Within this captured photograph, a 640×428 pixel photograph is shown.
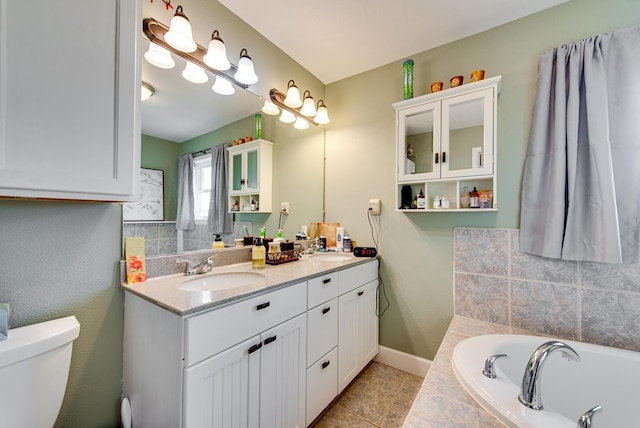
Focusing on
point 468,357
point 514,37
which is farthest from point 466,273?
point 514,37

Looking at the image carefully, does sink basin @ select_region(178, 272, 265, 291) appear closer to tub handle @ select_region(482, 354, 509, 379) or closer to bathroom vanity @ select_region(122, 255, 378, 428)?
bathroom vanity @ select_region(122, 255, 378, 428)

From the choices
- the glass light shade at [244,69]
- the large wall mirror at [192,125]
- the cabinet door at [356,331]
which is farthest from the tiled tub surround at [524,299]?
the glass light shade at [244,69]

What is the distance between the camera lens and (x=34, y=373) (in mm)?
790

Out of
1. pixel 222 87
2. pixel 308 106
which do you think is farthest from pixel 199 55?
pixel 308 106

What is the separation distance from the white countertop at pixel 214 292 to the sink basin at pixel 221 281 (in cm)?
3

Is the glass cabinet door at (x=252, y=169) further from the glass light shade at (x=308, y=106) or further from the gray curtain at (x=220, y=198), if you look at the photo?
the glass light shade at (x=308, y=106)

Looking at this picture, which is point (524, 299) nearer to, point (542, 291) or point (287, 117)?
point (542, 291)

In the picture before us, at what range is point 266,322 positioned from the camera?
1141 mm

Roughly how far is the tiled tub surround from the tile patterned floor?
24.1 inches

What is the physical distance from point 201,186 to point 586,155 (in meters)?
2.25

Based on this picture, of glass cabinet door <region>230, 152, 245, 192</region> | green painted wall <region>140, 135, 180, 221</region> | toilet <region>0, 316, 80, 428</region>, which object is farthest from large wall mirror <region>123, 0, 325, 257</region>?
toilet <region>0, 316, 80, 428</region>

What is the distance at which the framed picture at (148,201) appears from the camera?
1.20 meters

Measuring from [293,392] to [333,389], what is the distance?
0.42 m

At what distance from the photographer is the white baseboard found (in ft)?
6.40
